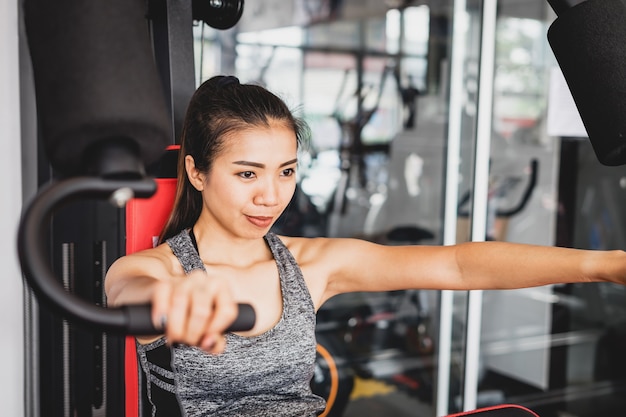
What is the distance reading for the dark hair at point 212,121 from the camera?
1498 millimetres

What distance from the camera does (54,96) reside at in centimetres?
58

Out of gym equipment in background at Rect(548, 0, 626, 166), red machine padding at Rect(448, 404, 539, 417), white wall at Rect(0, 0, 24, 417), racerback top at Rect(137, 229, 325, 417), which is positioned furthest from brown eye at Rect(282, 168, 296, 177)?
white wall at Rect(0, 0, 24, 417)

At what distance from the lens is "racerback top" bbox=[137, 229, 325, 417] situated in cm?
142

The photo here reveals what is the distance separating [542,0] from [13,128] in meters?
2.86

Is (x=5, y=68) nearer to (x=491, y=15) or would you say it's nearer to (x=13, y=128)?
(x=13, y=128)

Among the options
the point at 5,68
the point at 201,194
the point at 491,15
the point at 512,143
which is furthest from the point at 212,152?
the point at 512,143

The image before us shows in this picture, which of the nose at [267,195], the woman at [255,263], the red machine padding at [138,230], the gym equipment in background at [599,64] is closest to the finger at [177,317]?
the gym equipment in background at [599,64]

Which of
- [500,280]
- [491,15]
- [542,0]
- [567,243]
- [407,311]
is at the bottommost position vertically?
[407,311]

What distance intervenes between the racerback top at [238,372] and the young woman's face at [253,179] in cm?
14

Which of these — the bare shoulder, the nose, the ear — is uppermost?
the ear

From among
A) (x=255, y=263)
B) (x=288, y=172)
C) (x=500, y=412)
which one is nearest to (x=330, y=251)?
(x=255, y=263)

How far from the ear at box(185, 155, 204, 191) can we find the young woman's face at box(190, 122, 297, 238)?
0.02m

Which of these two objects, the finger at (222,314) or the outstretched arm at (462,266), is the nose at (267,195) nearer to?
the outstretched arm at (462,266)

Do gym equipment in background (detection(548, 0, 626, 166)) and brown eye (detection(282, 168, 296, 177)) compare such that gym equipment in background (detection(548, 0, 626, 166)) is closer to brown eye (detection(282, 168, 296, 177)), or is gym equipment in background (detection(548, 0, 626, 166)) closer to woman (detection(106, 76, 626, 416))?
woman (detection(106, 76, 626, 416))
